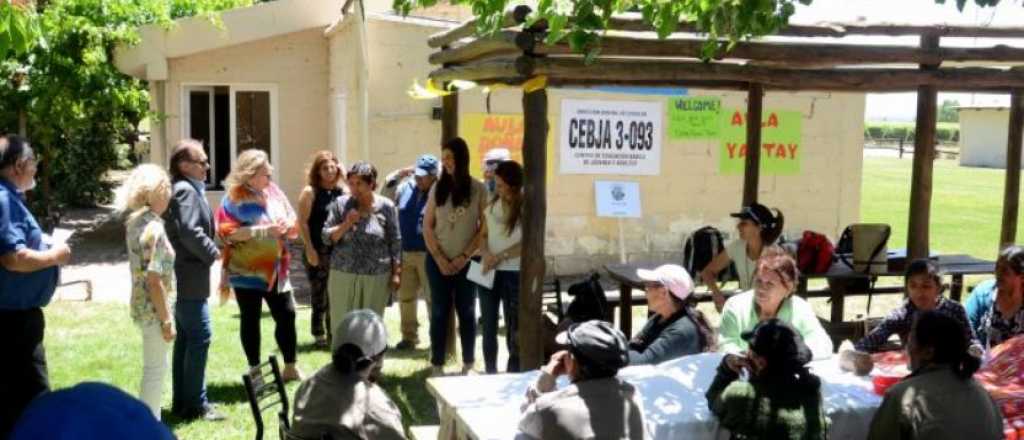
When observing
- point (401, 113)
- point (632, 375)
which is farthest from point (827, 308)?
point (632, 375)

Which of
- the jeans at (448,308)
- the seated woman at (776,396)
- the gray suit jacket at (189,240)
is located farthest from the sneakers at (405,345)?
the seated woman at (776,396)

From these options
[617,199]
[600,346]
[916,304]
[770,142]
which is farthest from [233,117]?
[600,346]

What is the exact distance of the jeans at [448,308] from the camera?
742 cm

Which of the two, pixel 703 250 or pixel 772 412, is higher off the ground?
pixel 703 250

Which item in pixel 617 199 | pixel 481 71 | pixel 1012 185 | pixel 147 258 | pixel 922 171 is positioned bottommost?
pixel 617 199

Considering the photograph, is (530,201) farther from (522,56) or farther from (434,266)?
(434,266)

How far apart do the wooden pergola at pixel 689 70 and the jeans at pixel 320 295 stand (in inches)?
58.7

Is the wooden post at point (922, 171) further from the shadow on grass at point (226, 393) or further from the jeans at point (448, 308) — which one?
the shadow on grass at point (226, 393)

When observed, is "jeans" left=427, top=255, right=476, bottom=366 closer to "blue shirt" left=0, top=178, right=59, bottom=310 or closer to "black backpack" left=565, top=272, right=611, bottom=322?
"black backpack" left=565, top=272, right=611, bottom=322

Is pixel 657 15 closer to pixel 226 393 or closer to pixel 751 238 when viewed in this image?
pixel 751 238

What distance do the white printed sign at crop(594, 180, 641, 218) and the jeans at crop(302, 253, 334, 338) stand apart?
16.5 ft

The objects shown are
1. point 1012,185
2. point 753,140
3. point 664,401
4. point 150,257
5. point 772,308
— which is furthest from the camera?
point 1012,185

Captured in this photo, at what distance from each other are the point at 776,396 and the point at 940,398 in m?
0.67

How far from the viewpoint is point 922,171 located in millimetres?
7746
